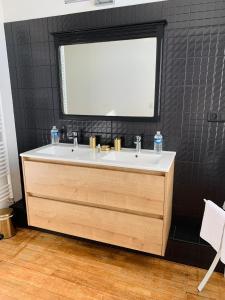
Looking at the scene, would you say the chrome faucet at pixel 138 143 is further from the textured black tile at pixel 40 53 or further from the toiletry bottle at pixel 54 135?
the textured black tile at pixel 40 53

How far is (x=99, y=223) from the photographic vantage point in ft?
5.92

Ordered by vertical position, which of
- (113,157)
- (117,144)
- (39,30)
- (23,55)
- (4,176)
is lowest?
(4,176)

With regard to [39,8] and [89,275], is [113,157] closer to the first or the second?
[89,275]

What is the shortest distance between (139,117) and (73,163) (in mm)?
677

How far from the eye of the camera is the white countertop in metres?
1.62

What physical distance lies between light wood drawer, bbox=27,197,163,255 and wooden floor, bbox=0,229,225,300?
0.20 m

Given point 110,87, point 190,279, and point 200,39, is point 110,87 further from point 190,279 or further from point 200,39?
point 190,279

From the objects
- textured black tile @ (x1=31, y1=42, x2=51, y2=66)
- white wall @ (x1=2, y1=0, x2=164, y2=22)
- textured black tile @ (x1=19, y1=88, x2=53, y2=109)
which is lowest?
textured black tile @ (x1=19, y1=88, x2=53, y2=109)

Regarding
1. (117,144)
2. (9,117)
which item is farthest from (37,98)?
(117,144)

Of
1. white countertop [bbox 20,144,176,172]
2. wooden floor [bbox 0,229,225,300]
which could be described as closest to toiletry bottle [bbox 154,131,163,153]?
white countertop [bbox 20,144,176,172]

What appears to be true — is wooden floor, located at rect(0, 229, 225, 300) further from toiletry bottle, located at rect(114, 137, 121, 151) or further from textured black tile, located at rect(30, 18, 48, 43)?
textured black tile, located at rect(30, 18, 48, 43)

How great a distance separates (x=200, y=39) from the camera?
170 centimetres

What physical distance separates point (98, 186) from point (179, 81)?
102cm

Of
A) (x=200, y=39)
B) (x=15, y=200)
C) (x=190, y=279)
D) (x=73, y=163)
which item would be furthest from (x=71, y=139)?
(x=190, y=279)
